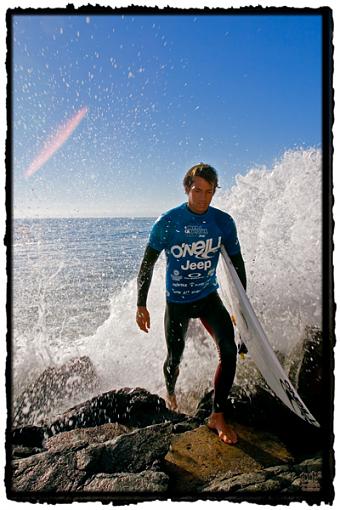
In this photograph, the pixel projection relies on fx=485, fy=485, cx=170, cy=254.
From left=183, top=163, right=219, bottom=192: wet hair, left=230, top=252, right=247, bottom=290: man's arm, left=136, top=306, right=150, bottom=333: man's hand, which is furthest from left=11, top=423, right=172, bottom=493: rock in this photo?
left=183, top=163, right=219, bottom=192: wet hair

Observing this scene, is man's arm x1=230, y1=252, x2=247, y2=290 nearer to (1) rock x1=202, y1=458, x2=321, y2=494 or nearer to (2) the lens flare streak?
(1) rock x1=202, y1=458, x2=321, y2=494

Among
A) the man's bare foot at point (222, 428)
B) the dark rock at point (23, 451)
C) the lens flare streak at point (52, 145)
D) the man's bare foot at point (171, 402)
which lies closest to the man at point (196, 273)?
the man's bare foot at point (222, 428)

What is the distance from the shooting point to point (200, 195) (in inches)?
92.8

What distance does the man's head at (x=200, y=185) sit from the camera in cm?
234

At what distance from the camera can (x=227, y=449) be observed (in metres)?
2.35

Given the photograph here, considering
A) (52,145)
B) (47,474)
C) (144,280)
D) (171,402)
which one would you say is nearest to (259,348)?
(171,402)

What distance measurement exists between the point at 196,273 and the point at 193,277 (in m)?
0.03

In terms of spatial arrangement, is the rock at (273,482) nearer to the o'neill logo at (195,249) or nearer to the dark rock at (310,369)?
the dark rock at (310,369)

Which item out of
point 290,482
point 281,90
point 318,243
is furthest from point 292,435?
point 281,90

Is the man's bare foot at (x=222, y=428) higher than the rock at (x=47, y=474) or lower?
higher

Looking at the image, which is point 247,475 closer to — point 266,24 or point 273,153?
point 273,153

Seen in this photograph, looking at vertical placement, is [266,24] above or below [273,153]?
above

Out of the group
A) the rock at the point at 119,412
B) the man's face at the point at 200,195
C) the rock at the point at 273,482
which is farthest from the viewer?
the rock at the point at 119,412

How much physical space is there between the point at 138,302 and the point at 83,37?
1296 mm
